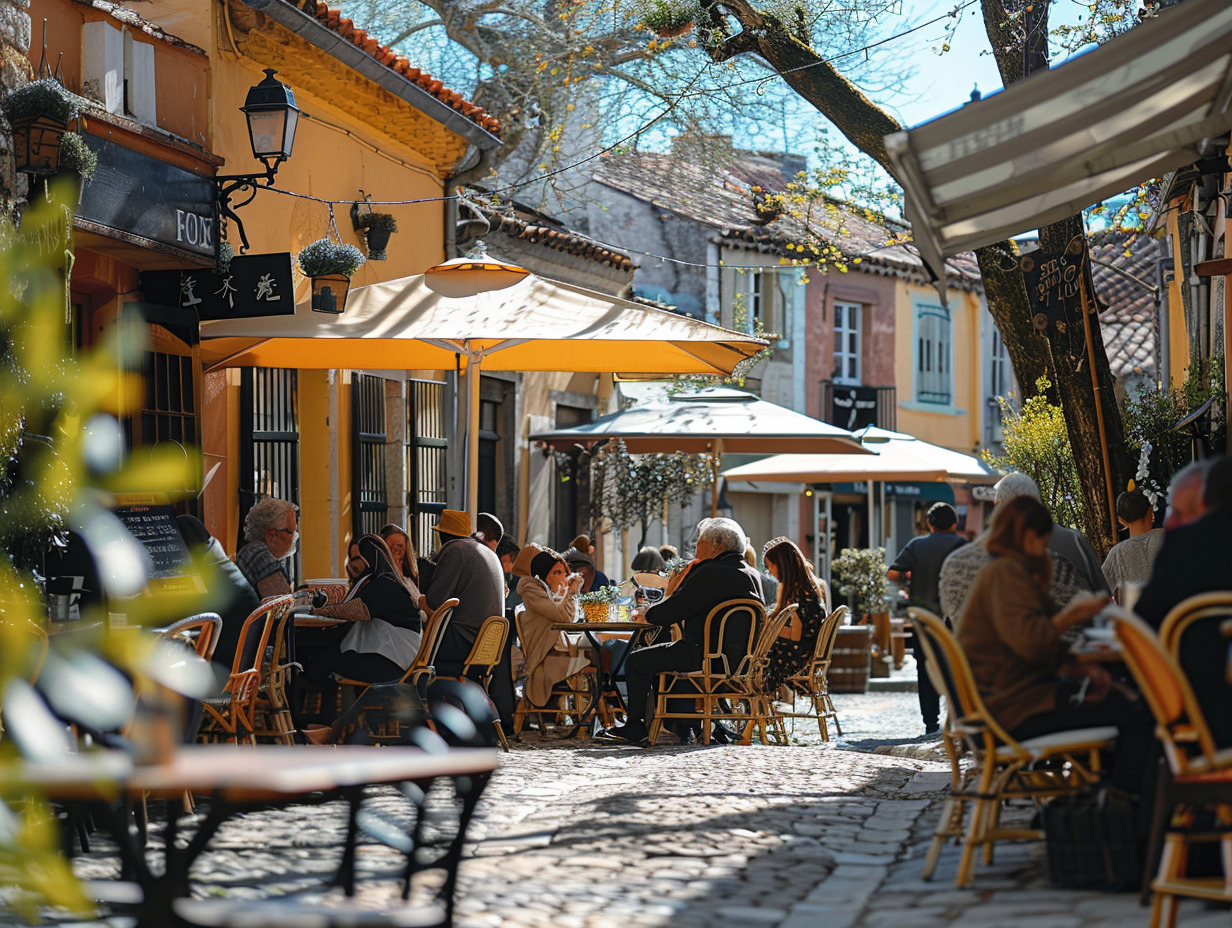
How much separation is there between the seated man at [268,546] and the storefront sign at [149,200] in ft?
5.95

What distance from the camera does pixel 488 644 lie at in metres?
9.62

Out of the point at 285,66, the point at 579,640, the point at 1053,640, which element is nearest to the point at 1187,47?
the point at 1053,640

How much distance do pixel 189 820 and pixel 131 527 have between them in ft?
7.65

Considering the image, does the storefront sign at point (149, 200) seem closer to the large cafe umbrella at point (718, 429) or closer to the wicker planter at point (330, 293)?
the wicker planter at point (330, 293)

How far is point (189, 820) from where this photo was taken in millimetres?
6652

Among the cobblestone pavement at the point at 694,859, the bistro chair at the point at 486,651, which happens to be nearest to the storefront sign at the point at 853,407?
the bistro chair at the point at 486,651

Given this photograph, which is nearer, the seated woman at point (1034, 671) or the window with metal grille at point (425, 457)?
the seated woman at point (1034, 671)

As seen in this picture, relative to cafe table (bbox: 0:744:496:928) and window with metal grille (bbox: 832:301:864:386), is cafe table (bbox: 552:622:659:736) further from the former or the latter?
window with metal grille (bbox: 832:301:864:386)

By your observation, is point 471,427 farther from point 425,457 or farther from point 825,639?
point 425,457

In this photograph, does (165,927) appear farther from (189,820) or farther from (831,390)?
(831,390)

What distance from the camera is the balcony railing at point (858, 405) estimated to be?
2961 cm

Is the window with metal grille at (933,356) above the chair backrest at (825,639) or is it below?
above

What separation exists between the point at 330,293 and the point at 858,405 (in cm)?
2005

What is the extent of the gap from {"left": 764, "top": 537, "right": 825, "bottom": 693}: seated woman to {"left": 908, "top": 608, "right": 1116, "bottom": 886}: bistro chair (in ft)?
17.6
